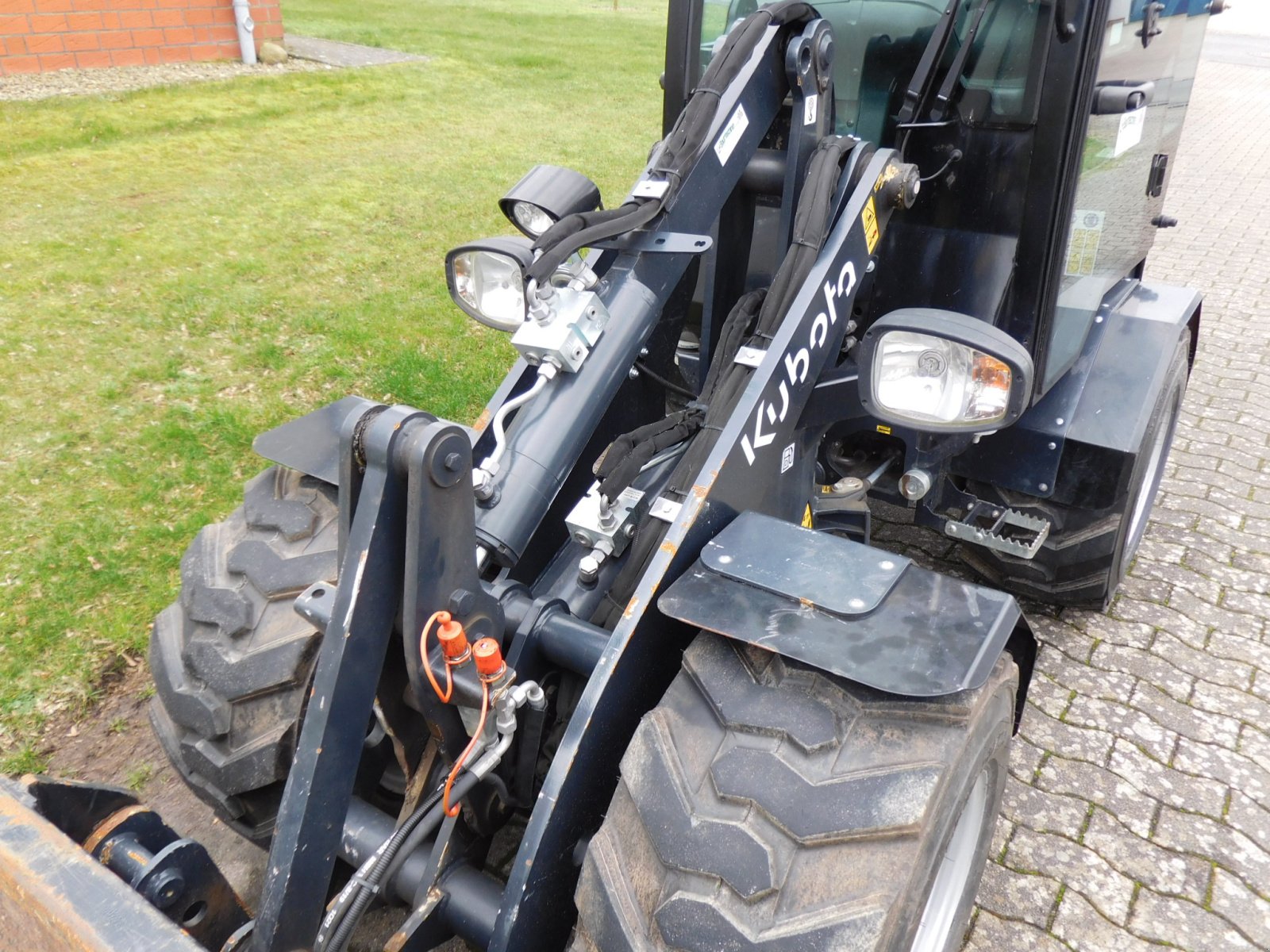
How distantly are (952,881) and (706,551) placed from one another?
0.98 m


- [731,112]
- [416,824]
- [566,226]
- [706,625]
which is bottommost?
[416,824]

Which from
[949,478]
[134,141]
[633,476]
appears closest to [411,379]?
[949,478]

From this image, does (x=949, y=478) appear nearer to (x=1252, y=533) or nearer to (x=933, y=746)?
(x=933, y=746)

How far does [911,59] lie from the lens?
2.73 metres

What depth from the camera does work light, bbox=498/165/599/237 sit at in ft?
7.30

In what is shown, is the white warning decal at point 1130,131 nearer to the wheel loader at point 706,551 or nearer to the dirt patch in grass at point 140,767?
the wheel loader at point 706,551

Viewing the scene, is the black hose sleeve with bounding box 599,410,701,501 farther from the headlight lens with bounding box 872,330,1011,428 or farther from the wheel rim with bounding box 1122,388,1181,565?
the wheel rim with bounding box 1122,388,1181,565

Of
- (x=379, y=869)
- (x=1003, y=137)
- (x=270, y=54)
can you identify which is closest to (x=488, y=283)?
(x=379, y=869)

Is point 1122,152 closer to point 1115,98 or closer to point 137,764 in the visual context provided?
point 1115,98

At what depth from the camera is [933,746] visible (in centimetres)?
161

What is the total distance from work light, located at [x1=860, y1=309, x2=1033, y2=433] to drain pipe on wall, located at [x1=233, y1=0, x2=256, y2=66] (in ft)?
39.5

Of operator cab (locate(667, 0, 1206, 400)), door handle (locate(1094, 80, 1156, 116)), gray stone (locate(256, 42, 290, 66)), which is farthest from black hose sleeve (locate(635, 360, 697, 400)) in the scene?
gray stone (locate(256, 42, 290, 66))

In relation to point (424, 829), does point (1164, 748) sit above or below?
below

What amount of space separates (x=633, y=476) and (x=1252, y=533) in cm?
348
